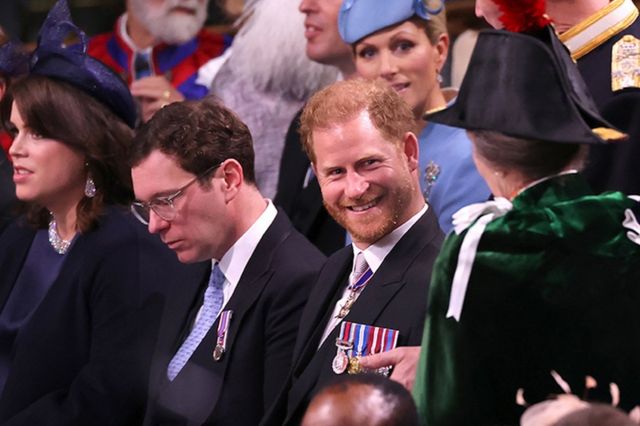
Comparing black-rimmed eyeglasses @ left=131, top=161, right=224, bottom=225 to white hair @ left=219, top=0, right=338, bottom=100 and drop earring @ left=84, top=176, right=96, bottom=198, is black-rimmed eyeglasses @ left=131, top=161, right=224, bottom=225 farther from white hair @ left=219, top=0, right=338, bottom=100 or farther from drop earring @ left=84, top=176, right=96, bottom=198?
white hair @ left=219, top=0, right=338, bottom=100

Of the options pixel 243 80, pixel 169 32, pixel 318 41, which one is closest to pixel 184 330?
pixel 318 41

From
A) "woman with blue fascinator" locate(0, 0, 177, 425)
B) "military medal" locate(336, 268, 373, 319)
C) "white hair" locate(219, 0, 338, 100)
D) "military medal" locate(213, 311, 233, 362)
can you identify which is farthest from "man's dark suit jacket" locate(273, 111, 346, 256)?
"military medal" locate(336, 268, 373, 319)

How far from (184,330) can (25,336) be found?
55cm

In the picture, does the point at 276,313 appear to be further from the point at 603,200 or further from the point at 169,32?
the point at 169,32

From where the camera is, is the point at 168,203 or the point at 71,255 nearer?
the point at 168,203

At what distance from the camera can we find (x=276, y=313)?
13.2 feet

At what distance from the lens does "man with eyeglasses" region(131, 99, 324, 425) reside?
4004 mm

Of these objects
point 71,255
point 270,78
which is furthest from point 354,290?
point 270,78

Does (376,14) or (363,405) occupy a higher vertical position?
(363,405)

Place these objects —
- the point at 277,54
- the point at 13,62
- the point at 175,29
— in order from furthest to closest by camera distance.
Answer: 1. the point at 175,29
2. the point at 277,54
3. the point at 13,62

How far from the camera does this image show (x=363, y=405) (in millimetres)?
2641

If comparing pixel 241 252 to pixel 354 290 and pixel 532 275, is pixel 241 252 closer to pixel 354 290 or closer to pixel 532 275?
pixel 354 290

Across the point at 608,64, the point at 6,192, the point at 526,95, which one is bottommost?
the point at 6,192

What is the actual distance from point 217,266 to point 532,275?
1590mm
